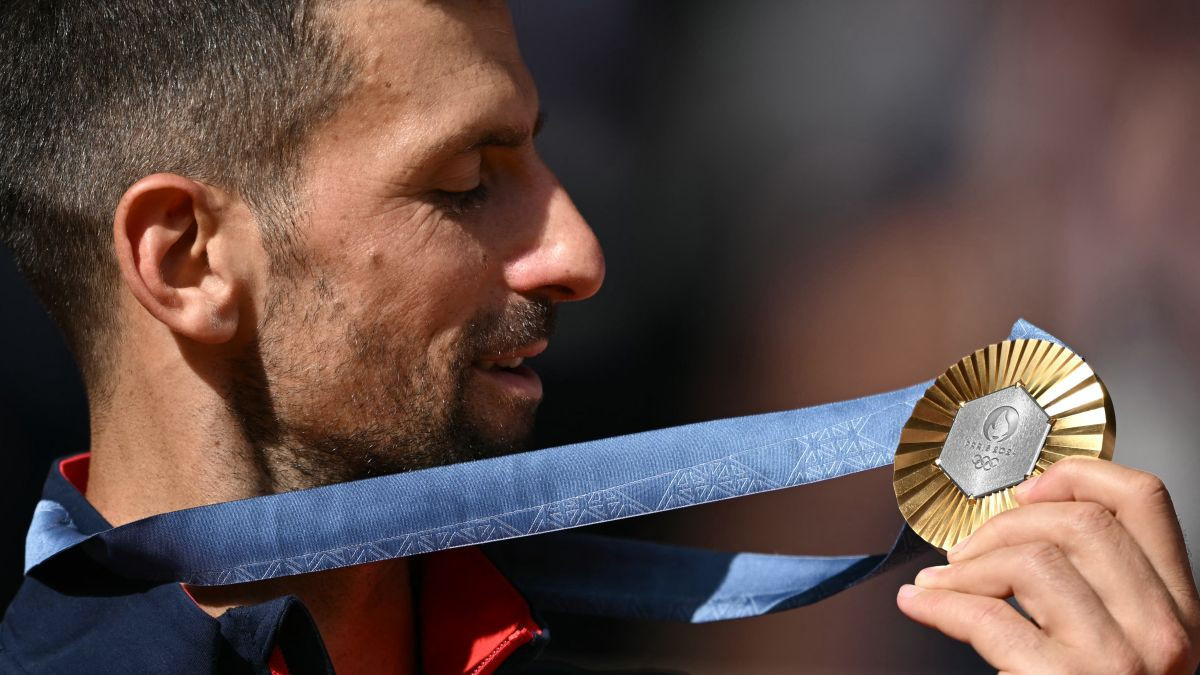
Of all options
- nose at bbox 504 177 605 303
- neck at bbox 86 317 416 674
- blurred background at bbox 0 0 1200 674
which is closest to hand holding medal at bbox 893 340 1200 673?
nose at bbox 504 177 605 303

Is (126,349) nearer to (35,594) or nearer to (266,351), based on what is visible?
(266,351)

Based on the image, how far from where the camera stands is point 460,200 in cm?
168

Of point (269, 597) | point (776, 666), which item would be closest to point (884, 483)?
point (776, 666)

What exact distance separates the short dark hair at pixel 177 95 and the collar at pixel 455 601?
1.14ft

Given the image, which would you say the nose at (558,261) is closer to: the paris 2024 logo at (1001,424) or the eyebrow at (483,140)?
the eyebrow at (483,140)

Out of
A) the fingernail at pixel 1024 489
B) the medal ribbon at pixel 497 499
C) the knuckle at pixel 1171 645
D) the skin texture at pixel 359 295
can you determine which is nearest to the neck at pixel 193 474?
the skin texture at pixel 359 295

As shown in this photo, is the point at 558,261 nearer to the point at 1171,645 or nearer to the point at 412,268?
the point at 412,268

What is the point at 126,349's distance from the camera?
1.71m

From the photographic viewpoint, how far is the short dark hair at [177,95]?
5.30 ft

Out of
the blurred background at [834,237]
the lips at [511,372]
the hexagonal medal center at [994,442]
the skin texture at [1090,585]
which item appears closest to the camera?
the skin texture at [1090,585]

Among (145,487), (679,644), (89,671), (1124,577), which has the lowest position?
(679,644)

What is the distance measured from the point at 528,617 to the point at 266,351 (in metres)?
0.57

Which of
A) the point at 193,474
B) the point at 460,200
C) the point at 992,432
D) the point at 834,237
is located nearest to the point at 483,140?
the point at 460,200

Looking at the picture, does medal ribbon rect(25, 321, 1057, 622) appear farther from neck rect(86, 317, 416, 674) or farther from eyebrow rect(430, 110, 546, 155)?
eyebrow rect(430, 110, 546, 155)
